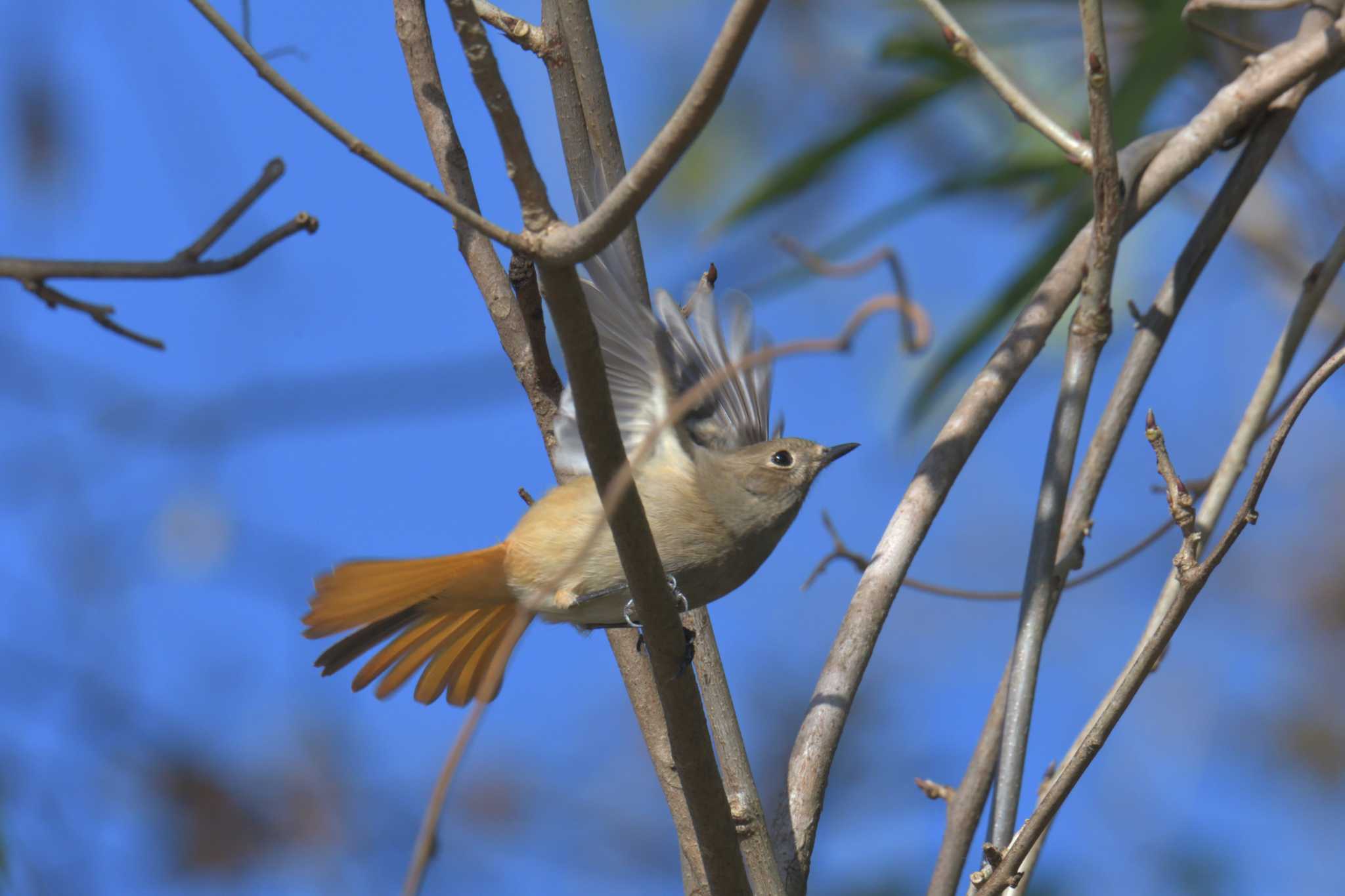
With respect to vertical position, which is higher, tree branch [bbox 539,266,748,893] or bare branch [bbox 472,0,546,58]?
bare branch [bbox 472,0,546,58]

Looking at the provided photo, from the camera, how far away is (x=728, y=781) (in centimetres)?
200

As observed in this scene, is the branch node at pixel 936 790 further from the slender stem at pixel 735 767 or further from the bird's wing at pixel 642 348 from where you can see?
the bird's wing at pixel 642 348

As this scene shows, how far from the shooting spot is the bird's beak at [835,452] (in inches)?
111

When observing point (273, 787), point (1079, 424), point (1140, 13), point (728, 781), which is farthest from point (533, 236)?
point (1140, 13)

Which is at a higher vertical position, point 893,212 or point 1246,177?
point 893,212

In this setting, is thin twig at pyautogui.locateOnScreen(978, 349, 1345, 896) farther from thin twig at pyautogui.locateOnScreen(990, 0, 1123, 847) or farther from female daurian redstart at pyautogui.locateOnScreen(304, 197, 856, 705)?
female daurian redstart at pyautogui.locateOnScreen(304, 197, 856, 705)

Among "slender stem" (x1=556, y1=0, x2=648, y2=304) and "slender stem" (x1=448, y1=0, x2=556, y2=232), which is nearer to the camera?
"slender stem" (x1=448, y1=0, x2=556, y2=232)

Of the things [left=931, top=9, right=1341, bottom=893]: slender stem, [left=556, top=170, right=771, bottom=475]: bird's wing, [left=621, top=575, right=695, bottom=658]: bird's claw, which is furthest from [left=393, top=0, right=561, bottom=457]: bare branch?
[left=931, top=9, right=1341, bottom=893]: slender stem

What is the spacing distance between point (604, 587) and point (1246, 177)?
1.39 metres

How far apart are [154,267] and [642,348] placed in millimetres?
1129

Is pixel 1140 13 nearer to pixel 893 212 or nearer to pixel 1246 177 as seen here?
pixel 893 212

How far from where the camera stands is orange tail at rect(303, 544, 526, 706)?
255 centimetres

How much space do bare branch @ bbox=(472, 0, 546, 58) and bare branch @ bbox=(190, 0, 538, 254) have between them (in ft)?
3.09

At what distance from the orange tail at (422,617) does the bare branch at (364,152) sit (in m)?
1.27
